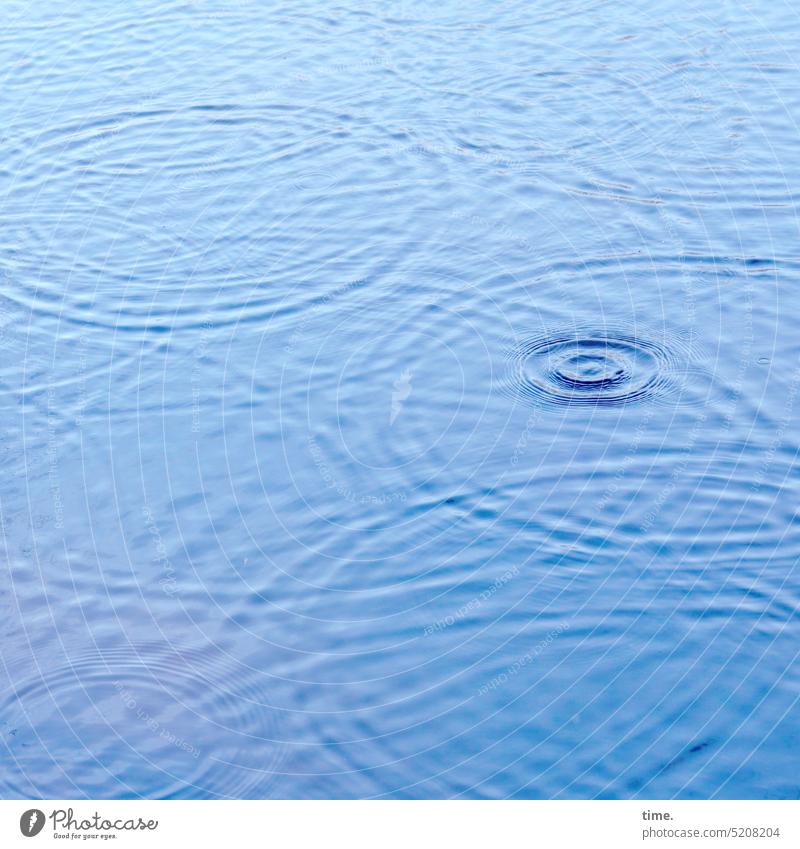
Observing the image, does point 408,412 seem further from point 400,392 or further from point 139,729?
point 139,729

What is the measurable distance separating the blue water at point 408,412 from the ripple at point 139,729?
0.08 ft

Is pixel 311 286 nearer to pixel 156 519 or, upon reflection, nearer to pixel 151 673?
pixel 156 519

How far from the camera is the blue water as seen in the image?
7.53 meters

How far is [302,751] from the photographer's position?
7.36 m

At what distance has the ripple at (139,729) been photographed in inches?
285
